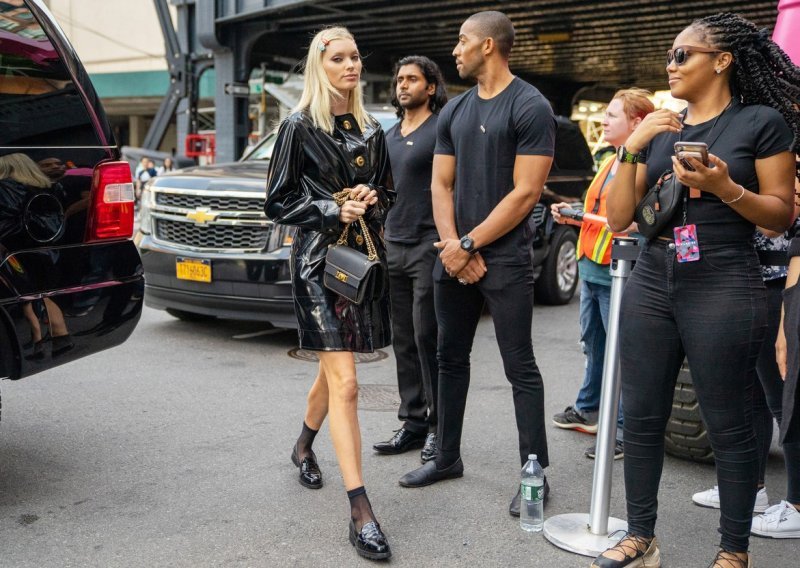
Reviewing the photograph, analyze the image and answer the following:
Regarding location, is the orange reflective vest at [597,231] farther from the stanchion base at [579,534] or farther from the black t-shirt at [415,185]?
the stanchion base at [579,534]

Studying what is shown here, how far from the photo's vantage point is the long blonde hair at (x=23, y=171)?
3.29m

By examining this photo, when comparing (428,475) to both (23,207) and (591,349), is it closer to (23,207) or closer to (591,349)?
(591,349)

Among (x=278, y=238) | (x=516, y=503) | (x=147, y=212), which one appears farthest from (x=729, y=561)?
(x=147, y=212)

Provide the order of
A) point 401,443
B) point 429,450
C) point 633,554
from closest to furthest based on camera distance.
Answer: point 633,554
point 429,450
point 401,443

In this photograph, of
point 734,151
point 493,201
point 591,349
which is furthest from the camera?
point 591,349

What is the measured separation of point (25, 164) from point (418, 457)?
2330 mm

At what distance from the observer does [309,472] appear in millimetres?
3992

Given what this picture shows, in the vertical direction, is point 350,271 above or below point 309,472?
above

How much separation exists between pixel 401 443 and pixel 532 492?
113 centimetres

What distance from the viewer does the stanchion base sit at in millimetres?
3338

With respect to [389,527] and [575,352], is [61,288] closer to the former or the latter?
[389,527]

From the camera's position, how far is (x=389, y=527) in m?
3.52

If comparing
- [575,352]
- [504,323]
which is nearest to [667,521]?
[504,323]

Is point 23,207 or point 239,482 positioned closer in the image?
point 23,207
